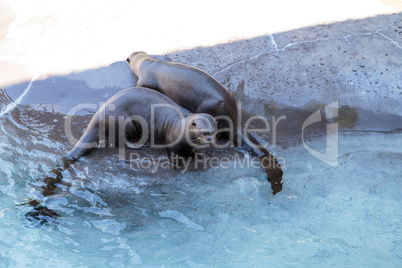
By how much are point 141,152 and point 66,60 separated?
1902mm

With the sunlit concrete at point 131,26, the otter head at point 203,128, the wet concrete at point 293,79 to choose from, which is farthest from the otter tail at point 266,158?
the sunlit concrete at point 131,26

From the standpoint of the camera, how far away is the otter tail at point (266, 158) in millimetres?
3834

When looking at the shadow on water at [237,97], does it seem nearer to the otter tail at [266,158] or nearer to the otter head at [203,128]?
the otter tail at [266,158]

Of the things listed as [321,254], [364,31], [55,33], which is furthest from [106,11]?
[321,254]

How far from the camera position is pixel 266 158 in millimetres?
3975

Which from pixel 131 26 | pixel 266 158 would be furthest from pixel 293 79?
pixel 131 26

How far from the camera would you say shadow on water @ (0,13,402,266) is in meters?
3.72

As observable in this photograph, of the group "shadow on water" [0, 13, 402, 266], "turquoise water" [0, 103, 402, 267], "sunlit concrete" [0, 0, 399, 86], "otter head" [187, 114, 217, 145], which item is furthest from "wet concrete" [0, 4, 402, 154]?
"otter head" [187, 114, 217, 145]

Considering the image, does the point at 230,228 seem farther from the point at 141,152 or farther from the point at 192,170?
the point at 141,152

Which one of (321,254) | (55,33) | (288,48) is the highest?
(55,33)

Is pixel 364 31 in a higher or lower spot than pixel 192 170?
higher

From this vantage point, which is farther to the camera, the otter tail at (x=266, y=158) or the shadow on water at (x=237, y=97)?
the otter tail at (x=266, y=158)

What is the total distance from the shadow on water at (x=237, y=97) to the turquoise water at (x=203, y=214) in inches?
0.6

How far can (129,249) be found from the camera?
11.3 feet
